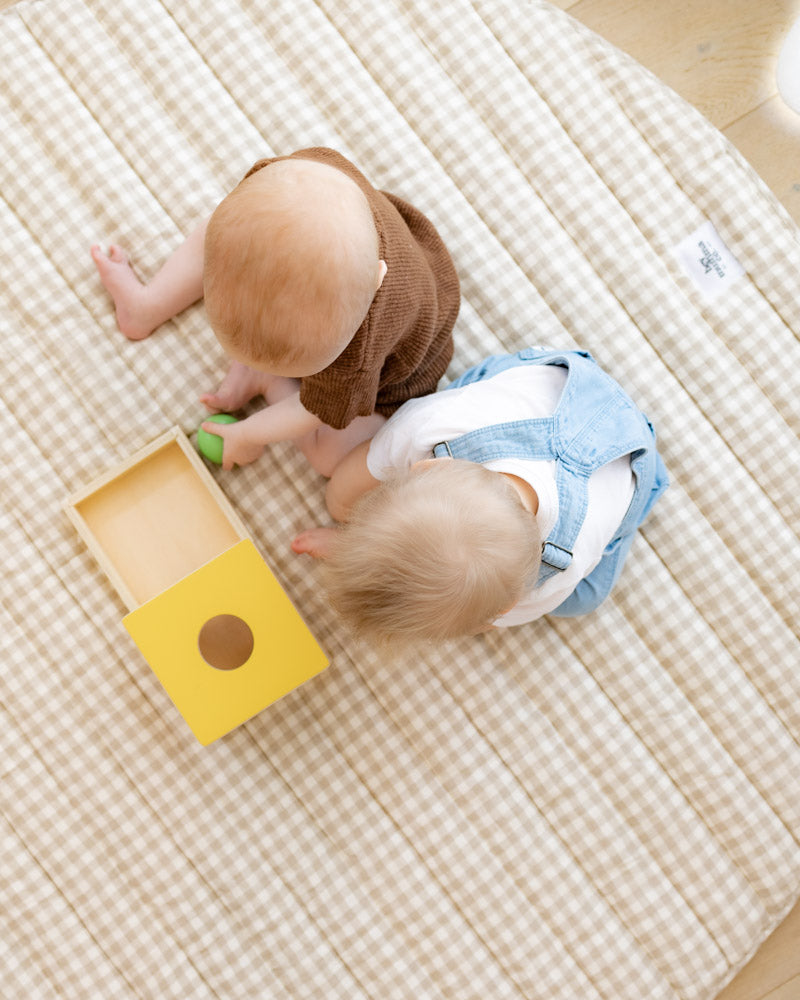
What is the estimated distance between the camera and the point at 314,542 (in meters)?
0.90

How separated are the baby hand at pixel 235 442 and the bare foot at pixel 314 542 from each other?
0.10 metres

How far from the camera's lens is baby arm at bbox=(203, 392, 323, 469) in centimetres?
86

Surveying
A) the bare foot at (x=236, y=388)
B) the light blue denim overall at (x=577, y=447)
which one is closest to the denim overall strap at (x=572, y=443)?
the light blue denim overall at (x=577, y=447)

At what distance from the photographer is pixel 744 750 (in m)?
0.93

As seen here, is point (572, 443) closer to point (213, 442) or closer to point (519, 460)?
point (519, 460)

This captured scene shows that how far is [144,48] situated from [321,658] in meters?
0.69

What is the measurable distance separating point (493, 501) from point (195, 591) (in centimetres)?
34

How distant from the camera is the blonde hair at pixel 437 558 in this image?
0.66 meters

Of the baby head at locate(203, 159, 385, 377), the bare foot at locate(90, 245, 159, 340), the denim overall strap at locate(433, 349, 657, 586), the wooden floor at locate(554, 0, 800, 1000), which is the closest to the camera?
the baby head at locate(203, 159, 385, 377)

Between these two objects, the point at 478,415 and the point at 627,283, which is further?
the point at 627,283

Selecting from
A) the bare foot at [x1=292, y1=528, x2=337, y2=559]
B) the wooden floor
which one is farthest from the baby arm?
the wooden floor

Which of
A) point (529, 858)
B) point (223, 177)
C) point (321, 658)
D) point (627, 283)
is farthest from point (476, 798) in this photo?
point (223, 177)

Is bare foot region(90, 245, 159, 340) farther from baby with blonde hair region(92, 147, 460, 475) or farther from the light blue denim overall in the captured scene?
the light blue denim overall

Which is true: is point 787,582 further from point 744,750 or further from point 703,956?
point 703,956
